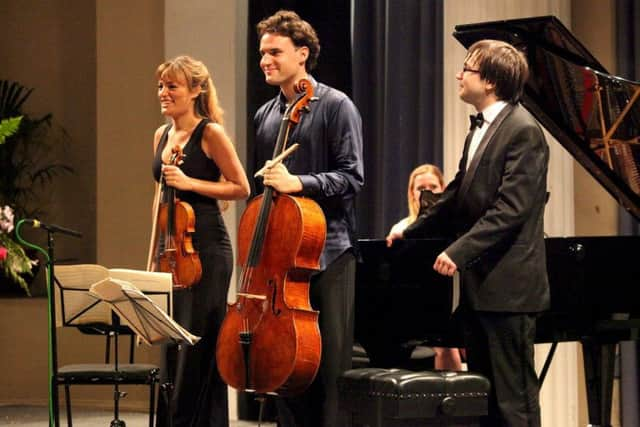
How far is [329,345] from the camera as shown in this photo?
3.80 m

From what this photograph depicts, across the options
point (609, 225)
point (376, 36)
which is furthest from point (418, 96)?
point (609, 225)

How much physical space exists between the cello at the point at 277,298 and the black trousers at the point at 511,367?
60cm

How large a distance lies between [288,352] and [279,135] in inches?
29.7

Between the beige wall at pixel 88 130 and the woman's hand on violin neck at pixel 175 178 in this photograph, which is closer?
the woman's hand on violin neck at pixel 175 178

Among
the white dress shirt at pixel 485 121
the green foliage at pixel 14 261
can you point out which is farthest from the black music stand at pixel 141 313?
the green foliage at pixel 14 261

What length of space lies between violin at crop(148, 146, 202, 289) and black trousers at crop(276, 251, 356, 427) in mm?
549

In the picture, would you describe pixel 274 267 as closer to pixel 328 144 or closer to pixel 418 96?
pixel 328 144

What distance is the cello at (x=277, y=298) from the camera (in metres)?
3.63

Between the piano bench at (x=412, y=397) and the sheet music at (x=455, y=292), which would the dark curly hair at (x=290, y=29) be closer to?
the sheet music at (x=455, y=292)

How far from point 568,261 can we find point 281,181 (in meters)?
1.41

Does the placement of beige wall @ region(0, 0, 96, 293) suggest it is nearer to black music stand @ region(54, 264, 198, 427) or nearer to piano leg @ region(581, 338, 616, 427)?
black music stand @ region(54, 264, 198, 427)

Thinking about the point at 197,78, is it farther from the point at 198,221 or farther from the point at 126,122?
the point at 126,122

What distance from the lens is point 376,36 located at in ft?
21.6

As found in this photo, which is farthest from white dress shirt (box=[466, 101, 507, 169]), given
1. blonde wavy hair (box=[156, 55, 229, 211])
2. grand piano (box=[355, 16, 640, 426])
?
blonde wavy hair (box=[156, 55, 229, 211])
